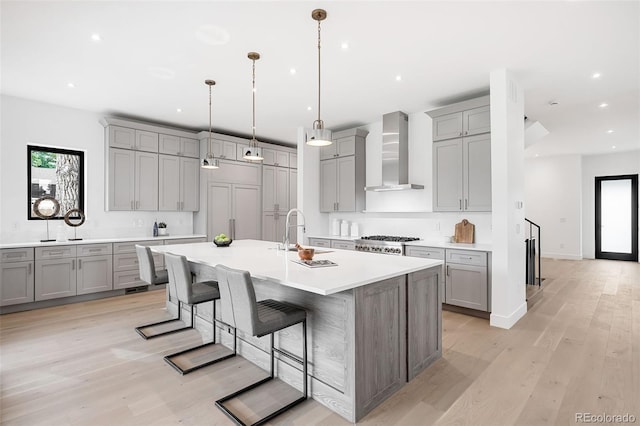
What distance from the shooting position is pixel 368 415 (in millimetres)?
2160

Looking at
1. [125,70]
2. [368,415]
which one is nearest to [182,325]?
[368,415]

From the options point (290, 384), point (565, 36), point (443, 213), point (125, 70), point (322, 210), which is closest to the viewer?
point (290, 384)

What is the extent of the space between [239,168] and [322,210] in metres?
1.86

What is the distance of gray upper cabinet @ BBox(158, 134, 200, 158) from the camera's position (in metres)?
5.84

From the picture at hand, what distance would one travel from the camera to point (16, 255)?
4.29m

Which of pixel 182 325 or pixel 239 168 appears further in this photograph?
pixel 239 168

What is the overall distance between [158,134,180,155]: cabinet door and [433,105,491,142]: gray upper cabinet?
4.38 meters

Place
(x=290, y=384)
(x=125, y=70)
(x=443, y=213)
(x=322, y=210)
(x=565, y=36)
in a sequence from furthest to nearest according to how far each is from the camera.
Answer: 1. (x=322, y=210)
2. (x=443, y=213)
3. (x=125, y=70)
4. (x=565, y=36)
5. (x=290, y=384)

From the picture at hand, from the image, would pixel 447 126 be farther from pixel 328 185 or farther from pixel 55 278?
pixel 55 278

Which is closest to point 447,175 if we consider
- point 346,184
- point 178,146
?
point 346,184

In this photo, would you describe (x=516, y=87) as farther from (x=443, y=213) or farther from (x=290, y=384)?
(x=290, y=384)

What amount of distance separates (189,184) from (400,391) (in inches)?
202

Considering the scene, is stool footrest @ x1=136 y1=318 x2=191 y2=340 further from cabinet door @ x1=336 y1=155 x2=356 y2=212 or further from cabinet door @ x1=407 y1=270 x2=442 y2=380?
cabinet door @ x1=336 y1=155 x2=356 y2=212

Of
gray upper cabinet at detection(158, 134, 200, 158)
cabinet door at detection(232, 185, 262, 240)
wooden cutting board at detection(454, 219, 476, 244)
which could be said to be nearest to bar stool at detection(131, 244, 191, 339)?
gray upper cabinet at detection(158, 134, 200, 158)
